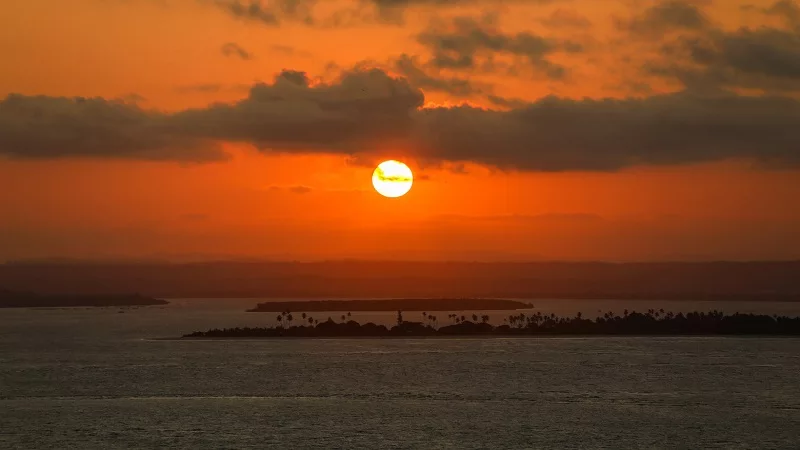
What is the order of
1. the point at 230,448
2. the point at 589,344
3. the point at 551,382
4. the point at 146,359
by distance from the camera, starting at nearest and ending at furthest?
the point at 230,448 → the point at 551,382 → the point at 146,359 → the point at 589,344

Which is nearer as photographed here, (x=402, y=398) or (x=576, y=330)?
(x=402, y=398)

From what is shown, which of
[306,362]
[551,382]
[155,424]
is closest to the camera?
[155,424]

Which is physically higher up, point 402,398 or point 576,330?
point 576,330

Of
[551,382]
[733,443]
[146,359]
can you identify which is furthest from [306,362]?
[733,443]

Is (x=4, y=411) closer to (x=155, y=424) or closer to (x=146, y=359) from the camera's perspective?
(x=155, y=424)

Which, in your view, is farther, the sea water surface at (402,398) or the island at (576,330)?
the island at (576,330)

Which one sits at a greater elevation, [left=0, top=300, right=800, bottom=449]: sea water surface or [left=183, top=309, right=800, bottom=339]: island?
[left=183, top=309, right=800, bottom=339]: island

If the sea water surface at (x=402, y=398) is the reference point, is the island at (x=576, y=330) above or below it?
above

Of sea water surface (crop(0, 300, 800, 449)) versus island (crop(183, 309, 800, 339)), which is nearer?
sea water surface (crop(0, 300, 800, 449))
